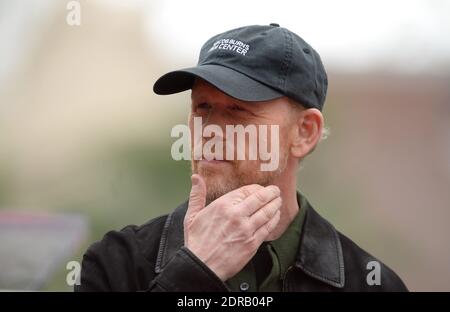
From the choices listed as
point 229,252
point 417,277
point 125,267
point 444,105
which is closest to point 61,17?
point 125,267

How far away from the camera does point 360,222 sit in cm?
154

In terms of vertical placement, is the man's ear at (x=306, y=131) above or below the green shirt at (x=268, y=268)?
above

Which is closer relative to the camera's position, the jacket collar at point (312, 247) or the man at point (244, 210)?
the man at point (244, 210)

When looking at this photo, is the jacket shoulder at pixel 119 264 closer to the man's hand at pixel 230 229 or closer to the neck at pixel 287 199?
the man's hand at pixel 230 229

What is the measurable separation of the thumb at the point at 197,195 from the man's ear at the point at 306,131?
260 mm

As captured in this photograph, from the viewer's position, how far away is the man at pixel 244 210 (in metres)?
1.14

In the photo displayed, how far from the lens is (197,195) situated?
1.17 metres

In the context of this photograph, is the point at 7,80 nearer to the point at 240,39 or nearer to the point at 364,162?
the point at 240,39

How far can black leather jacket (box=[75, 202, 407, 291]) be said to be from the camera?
1238mm

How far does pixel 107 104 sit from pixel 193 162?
408mm

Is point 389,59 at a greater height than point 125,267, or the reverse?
point 389,59

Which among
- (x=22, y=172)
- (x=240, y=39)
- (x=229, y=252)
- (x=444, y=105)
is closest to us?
(x=229, y=252)

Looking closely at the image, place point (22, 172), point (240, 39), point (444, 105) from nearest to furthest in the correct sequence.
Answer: point (240, 39)
point (22, 172)
point (444, 105)

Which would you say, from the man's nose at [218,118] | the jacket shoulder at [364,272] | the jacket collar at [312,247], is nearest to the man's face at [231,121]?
the man's nose at [218,118]
